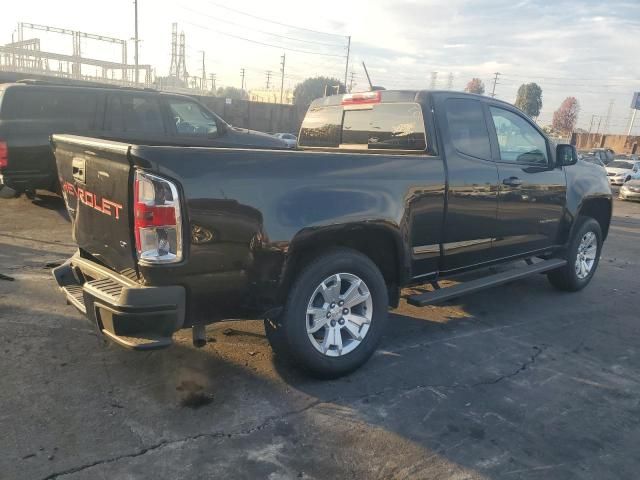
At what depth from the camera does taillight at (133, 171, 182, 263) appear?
8.67 feet

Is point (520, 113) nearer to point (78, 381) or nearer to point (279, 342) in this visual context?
point (279, 342)

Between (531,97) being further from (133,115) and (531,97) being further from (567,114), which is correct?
(133,115)

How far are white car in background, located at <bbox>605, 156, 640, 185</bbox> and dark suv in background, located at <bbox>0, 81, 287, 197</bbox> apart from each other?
2156 cm

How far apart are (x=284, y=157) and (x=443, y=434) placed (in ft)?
6.05

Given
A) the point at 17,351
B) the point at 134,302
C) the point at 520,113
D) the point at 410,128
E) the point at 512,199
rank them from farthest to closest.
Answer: the point at 520,113, the point at 512,199, the point at 410,128, the point at 17,351, the point at 134,302

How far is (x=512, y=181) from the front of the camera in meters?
4.63

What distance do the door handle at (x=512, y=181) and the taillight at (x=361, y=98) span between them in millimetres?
1324

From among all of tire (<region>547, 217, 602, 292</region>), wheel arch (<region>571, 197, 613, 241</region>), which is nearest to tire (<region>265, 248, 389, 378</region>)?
tire (<region>547, 217, 602, 292</region>)

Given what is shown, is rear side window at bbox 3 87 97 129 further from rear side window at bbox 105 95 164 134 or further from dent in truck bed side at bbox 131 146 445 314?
dent in truck bed side at bbox 131 146 445 314

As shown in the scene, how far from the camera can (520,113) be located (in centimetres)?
498

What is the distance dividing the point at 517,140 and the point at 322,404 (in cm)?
321

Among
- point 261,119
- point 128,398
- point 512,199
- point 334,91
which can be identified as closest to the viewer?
point 128,398

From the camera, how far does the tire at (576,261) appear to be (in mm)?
5711

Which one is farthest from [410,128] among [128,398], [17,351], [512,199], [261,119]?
[261,119]
